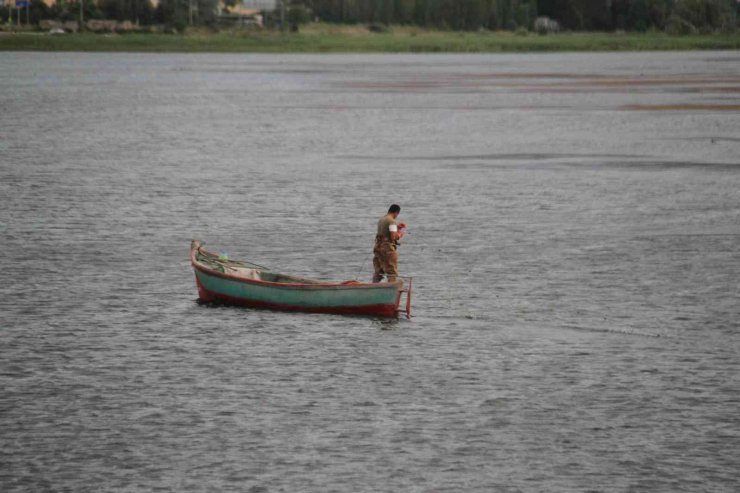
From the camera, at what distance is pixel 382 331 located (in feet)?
127

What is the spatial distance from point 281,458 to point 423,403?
4969 mm

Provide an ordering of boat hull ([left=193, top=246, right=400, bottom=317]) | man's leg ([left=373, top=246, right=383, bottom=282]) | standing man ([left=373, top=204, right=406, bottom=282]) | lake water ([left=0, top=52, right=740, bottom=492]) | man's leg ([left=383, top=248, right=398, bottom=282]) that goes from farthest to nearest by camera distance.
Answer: man's leg ([left=373, top=246, right=383, bottom=282]), man's leg ([left=383, top=248, right=398, bottom=282]), standing man ([left=373, top=204, right=406, bottom=282]), boat hull ([left=193, top=246, right=400, bottom=317]), lake water ([left=0, top=52, right=740, bottom=492])

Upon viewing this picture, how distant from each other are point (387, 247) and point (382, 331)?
2.92 meters

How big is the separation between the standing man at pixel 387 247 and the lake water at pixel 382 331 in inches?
67.6

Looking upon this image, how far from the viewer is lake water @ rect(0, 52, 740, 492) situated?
28172 mm

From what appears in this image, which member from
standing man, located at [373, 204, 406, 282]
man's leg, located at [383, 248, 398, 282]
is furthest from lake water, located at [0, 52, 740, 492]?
standing man, located at [373, 204, 406, 282]

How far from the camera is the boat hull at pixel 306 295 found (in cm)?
3941

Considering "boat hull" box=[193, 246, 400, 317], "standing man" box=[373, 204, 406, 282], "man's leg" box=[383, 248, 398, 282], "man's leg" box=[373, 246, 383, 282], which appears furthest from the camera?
"man's leg" box=[373, 246, 383, 282]

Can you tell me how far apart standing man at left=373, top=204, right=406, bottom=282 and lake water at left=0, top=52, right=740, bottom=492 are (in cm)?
172

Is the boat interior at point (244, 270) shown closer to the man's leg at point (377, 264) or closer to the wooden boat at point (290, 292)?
the wooden boat at point (290, 292)

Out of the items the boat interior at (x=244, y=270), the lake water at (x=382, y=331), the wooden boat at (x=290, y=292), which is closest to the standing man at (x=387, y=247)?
the wooden boat at (x=290, y=292)

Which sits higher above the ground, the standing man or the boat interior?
the standing man

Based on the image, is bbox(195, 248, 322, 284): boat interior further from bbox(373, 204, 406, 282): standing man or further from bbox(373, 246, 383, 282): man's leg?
bbox(373, 204, 406, 282): standing man

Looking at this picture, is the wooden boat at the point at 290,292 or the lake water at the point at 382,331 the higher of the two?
the wooden boat at the point at 290,292
